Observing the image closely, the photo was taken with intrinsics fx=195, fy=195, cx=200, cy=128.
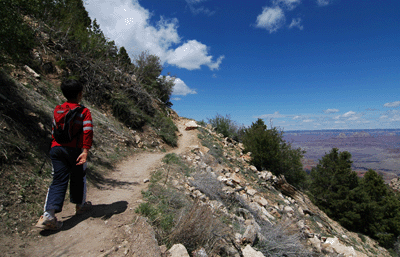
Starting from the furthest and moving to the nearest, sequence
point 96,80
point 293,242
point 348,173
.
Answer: point 348,173 < point 96,80 < point 293,242

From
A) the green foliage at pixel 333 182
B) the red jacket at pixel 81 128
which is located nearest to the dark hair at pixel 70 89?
the red jacket at pixel 81 128

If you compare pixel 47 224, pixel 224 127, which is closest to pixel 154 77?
pixel 224 127

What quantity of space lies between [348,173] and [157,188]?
24413 mm

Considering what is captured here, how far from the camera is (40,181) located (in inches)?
135

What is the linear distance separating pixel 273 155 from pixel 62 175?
14256mm

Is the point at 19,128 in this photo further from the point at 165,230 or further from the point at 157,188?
the point at 165,230

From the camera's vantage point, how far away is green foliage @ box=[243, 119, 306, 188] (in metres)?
14.7

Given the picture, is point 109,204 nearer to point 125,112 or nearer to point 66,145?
point 66,145

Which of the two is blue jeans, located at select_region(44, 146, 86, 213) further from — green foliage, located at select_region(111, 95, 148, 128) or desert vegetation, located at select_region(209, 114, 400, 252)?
desert vegetation, located at select_region(209, 114, 400, 252)

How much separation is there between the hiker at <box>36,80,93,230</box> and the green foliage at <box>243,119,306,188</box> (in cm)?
1342

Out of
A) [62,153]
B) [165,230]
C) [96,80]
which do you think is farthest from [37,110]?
[96,80]

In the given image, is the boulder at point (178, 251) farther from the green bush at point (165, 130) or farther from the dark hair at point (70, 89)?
the green bush at point (165, 130)

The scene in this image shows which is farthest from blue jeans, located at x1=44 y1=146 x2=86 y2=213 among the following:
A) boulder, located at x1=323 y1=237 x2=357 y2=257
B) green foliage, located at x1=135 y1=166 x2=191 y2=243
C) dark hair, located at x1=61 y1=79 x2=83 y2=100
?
boulder, located at x1=323 y1=237 x2=357 y2=257

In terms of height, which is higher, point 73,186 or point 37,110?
point 37,110
